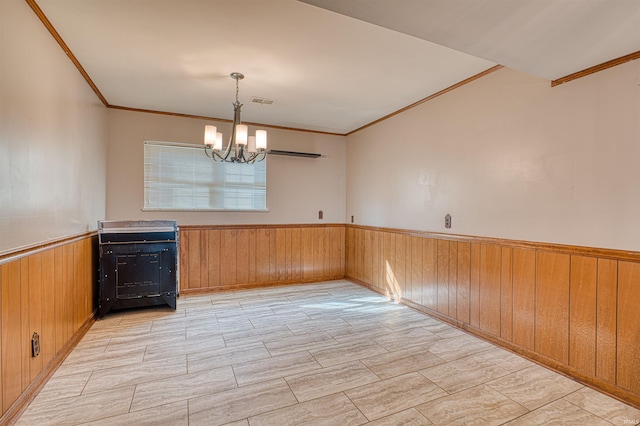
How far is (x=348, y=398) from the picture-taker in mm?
2029

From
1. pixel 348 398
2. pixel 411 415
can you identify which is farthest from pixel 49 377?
pixel 411 415

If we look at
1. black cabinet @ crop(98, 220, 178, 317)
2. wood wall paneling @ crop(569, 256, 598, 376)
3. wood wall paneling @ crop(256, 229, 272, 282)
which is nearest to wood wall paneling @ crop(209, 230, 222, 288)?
wood wall paneling @ crop(256, 229, 272, 282)

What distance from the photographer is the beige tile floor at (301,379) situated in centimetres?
187

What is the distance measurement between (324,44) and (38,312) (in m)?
2.83

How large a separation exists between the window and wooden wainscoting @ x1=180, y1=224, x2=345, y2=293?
0.38 meters

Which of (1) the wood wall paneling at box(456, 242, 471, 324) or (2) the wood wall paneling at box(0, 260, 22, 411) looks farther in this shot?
(1) the wood wall paneling at box(456, 242, 471, 324)

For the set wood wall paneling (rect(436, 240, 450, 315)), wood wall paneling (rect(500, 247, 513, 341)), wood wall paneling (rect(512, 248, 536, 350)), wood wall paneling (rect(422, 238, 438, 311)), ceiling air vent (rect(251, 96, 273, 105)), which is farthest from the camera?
ceiling air vent (rect(251, 96, 273, 105))

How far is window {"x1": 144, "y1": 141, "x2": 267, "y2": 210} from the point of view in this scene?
4328mm

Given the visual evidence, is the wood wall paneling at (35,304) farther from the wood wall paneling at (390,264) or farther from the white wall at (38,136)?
the wood wall paneling at (390,264)

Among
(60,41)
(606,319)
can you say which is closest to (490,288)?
(606,319)

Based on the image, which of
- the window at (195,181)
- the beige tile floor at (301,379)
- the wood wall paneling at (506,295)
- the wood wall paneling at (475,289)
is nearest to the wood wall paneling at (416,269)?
the beige tile floor at (301,379)

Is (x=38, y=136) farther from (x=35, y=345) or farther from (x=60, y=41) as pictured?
(x=35, y=345)

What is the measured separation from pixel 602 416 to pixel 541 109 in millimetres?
2188

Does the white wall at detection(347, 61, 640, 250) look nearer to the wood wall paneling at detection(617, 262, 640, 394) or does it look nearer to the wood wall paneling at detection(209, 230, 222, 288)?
the wood wall paneling at detection(617, 262, 640, 394)
